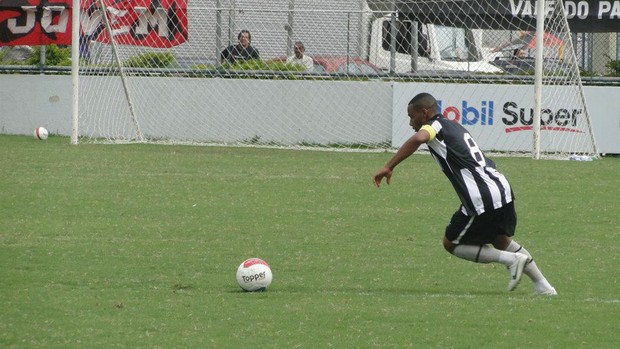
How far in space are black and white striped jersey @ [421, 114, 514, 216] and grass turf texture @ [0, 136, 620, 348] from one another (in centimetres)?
64

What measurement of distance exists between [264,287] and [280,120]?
41.8ft

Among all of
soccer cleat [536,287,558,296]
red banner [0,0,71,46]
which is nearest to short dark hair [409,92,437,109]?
soccer cleat [536,287,558,296]

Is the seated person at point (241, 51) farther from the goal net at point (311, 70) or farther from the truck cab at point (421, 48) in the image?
the truck cab at point (421, 48)

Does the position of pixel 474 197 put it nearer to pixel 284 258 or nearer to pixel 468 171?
pixel 468 171

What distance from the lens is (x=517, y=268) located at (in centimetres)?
818

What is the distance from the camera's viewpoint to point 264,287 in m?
8.31

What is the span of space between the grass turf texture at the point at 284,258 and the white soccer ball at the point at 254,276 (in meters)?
0.10

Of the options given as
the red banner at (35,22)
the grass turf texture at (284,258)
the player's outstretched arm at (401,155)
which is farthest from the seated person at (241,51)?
the player's outstretched arm at (401,155)

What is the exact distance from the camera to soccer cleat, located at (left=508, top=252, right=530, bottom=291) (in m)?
8.16

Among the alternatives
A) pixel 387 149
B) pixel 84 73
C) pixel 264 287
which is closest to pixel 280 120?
pixel 387 149

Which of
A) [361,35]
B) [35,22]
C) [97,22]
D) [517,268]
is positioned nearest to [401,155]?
[517,268]

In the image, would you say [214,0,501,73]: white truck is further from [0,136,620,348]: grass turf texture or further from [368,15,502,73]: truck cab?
[0,136,620,348]: grass turf texture

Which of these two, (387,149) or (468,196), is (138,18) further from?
(468,196)

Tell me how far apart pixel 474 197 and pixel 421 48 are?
1337 centimetres
